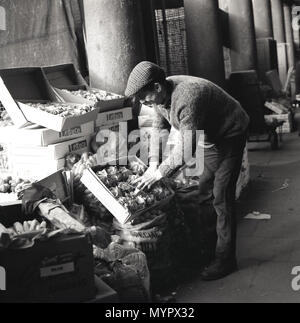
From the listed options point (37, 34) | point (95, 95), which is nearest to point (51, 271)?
point (95, 95)

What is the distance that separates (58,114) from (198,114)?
1298 mm

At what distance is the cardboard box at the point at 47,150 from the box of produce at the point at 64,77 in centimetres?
92

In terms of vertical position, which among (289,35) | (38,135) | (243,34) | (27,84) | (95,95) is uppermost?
(289,35)

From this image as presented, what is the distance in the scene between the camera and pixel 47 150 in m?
4.14

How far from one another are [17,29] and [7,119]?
1.96 meters

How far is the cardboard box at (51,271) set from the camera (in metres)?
2.60

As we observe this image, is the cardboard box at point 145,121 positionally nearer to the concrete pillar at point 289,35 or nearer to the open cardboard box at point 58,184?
the open cardboard box at point 58,184

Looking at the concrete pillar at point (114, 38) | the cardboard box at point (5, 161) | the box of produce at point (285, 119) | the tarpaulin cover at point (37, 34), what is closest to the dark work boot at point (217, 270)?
the cardboard box at point (5, 161)

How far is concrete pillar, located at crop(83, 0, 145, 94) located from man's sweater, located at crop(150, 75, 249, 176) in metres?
1.46

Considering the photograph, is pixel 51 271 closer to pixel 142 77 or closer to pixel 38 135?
pixel 142 77

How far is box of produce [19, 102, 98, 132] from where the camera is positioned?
4.04 metres

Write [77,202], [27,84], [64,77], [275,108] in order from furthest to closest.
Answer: [275,108] → [64,77] → [27,84] → [77,202]

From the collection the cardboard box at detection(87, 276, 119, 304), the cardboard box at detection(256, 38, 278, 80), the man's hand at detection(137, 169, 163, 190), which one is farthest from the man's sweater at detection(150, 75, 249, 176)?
the cardboard box at detection(256, 38, 278, 80)

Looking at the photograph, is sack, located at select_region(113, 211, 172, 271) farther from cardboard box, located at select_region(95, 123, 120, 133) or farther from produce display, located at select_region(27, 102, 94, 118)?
cardboard box, located at select_region(95, 123, 120, 133)
